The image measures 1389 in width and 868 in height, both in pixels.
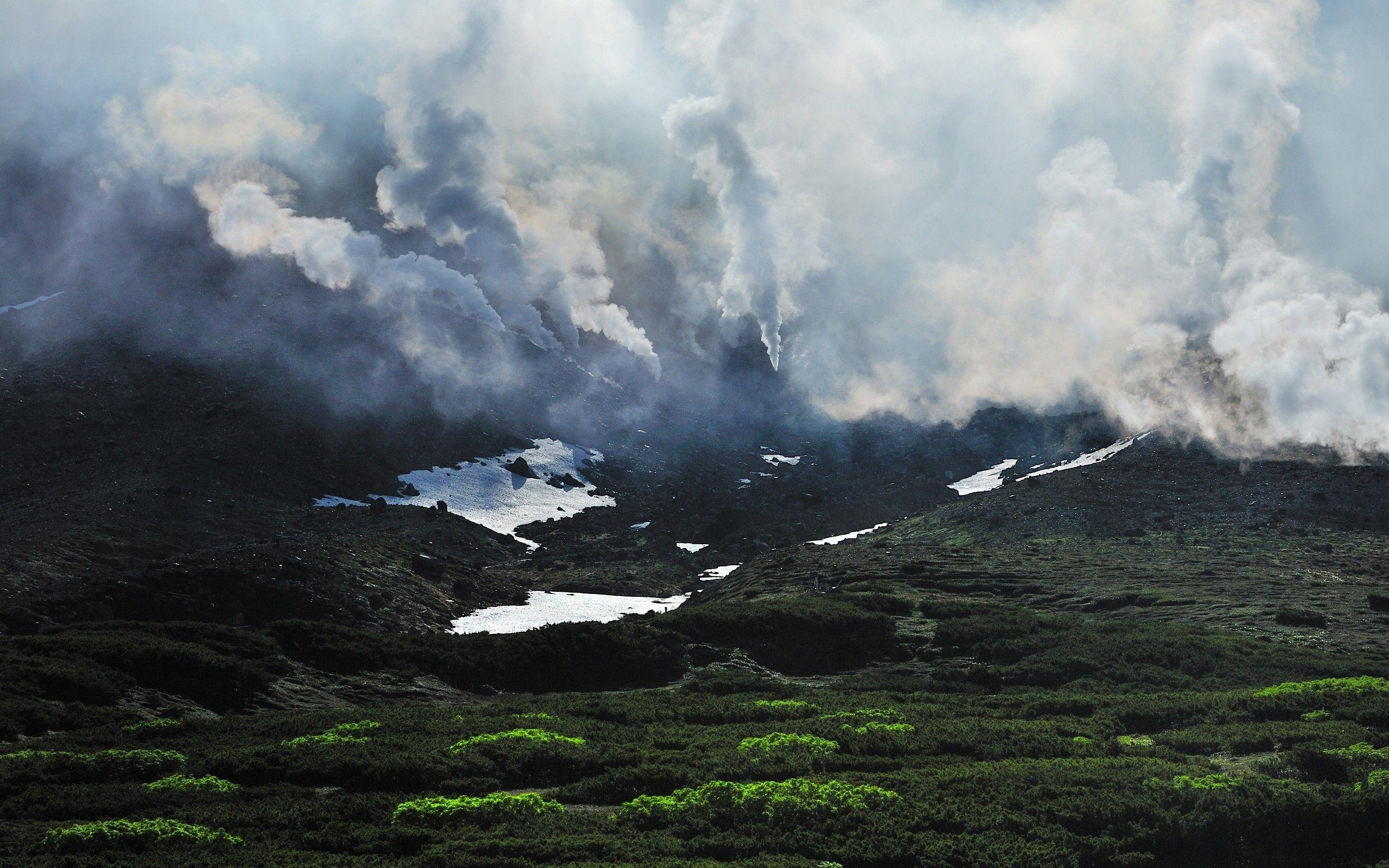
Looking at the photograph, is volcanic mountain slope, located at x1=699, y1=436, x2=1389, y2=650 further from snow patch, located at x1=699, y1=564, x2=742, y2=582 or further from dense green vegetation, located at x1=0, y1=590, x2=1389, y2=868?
dense green vegetation, located at x1=0, y1=590, x2=1389, y2=868

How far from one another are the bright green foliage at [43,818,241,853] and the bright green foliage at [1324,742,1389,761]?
24020mm

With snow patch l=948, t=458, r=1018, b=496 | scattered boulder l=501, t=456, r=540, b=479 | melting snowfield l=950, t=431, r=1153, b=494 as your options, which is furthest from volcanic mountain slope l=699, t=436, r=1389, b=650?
scattered boulder l=501, t=456, r=540, b=479

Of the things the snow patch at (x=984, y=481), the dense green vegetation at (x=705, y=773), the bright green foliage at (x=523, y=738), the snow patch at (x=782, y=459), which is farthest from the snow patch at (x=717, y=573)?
the snow patch at (x=782, y=459)

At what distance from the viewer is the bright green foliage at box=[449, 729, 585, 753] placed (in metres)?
26.7

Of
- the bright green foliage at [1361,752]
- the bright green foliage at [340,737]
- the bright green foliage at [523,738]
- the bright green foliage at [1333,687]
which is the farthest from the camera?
the bright green foliage at [1333,687]

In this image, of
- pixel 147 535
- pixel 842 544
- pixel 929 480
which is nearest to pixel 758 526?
pixel 842 544

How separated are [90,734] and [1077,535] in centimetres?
7366

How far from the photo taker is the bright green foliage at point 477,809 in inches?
808

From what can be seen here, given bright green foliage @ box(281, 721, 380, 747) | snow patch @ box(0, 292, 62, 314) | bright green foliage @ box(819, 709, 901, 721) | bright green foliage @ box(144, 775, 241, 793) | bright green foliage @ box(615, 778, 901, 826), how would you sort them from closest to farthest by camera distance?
1. bright green foliage @ box(615, 778, 901, 826)
2. bright green foliage @ box(144, 775, 241, 793)
3. bright green foliage @ box(281, 721, 380, 747)
4. bright green foliage @ box(819, 709, 901, 721)
5. snow patch @ box(0, 292, 62, 314)

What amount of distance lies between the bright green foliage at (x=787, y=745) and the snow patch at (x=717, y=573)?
5902 centimetres

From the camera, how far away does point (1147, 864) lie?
1927 cm

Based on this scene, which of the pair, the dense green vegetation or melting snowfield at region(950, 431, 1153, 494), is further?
melting snowfield at region(950, 431, 1153, 494)

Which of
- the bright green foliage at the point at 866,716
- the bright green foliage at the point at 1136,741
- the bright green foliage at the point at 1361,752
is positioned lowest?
the bright green foliage at the point at 1361,752

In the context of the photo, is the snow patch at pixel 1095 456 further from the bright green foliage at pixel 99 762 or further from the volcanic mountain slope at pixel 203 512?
the bright green foliage at pixel 99 762
